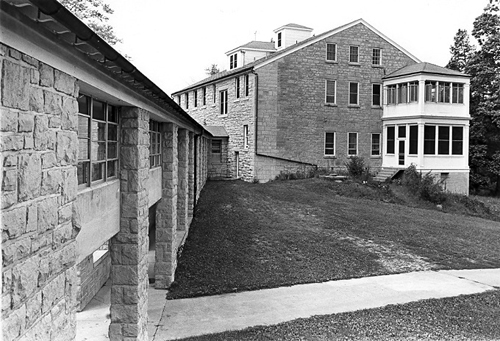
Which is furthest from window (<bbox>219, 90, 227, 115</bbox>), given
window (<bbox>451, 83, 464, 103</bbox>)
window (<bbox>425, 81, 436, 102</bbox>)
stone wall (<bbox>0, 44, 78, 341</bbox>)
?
stone wall (<bbox>0, 44, 78, 341</bbox>)

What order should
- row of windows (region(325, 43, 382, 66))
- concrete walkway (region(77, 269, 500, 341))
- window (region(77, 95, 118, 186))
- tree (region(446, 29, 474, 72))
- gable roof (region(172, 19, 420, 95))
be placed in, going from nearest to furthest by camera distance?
window (region(77, 95, 118, 186)) < concrete walkway (region(77, 269, 500, 341)) < gable roof (region(172, 19, 420, 95)) < row of windows (region(325, 43, 382, 66)) < tree (region(446, 29, 474, 72))

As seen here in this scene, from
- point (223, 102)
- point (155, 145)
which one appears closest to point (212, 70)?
point (223, 102)

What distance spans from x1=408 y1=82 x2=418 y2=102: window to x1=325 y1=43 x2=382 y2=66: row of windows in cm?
339

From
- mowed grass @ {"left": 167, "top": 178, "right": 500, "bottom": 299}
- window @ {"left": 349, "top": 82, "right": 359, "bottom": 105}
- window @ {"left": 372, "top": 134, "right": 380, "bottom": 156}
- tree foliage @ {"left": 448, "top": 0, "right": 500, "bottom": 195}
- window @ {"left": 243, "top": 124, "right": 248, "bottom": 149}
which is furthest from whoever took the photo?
tree foliage @ {"left": 448, "top": 0, "right": 500, "bottom": 195}

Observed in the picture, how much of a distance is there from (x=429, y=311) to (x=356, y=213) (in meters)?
10.7

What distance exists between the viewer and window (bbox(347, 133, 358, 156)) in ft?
103

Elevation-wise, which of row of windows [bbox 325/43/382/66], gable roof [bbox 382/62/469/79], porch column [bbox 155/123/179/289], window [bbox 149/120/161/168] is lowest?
porch column [bbox 155/123/179/289]

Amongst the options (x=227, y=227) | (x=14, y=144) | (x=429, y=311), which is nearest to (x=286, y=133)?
(x=227, y=227)

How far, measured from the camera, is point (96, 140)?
552 cm

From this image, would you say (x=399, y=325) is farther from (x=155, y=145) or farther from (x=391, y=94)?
(x=391, y=94)

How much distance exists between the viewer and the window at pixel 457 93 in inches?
1152

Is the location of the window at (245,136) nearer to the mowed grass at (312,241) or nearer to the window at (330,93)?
the window at (330,93)

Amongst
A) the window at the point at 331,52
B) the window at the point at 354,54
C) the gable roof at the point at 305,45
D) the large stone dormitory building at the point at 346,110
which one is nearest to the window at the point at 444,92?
the large stone dormitory building at the point at 346,110

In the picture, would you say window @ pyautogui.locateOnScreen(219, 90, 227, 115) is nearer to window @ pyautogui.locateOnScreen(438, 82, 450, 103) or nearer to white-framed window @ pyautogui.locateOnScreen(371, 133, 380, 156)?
white-framed window @ pyautogui.locateOnScreen(371, 133, 380, 156)
